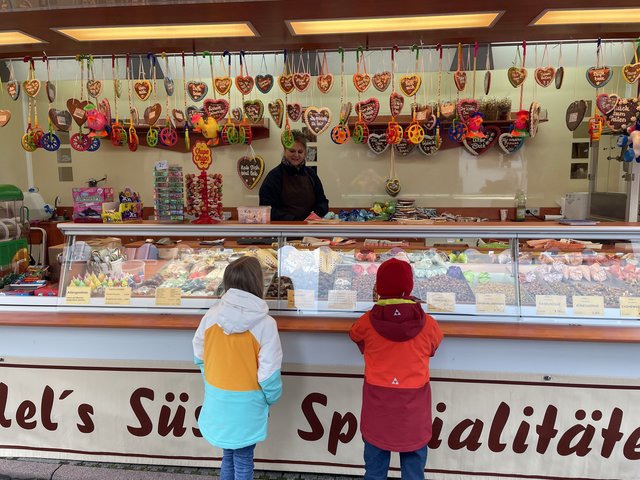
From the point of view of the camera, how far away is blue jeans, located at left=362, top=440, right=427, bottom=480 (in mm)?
2236

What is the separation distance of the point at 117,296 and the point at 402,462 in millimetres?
1945

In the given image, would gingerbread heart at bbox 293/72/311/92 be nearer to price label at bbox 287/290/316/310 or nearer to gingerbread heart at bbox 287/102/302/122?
gingerbread heart at bbox 287/102/302/122

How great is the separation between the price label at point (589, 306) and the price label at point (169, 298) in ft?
7.72

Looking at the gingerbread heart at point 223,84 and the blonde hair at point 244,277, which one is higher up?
the gingerbread heart at point 223,84

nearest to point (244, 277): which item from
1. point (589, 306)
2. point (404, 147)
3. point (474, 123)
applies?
point (589, 306)

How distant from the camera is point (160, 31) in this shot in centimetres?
301

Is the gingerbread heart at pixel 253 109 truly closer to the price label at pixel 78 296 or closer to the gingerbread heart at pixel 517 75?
the price label at pixel 78 296

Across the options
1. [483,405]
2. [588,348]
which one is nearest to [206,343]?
[483,405]

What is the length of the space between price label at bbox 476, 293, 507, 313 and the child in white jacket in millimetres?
1248

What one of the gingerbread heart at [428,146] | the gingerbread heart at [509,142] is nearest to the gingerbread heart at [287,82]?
the gingerbread heart at [428,146]

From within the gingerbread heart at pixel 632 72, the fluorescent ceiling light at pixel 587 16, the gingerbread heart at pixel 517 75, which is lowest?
the gingerbread heart at pixel 632 72

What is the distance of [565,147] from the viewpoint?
21.7ft

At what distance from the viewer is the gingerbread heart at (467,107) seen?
4031mm

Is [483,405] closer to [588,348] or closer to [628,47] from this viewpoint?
[588,348]
